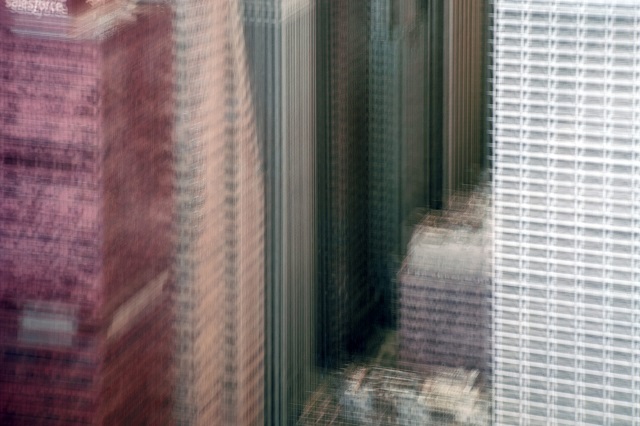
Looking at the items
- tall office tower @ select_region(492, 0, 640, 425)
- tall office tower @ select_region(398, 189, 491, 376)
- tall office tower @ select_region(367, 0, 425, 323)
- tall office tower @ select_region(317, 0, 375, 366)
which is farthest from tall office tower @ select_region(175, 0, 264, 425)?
tall office tower @ select_region(492, 0, 640, 425)

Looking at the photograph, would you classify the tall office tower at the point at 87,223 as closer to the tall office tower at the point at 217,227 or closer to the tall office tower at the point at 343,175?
the tall office tower at the point at 217,227

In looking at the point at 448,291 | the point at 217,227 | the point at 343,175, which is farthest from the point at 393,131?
the point at 217,227

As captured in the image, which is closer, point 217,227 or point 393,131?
point 393,131

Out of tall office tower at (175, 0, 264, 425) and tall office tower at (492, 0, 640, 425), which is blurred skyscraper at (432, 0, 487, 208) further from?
tall office tower at (175, 0, 264, 425)

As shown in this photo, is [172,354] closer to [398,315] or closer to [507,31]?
[398,315]

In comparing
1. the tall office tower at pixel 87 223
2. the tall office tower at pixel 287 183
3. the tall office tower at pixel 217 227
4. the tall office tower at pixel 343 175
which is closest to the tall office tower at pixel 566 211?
the tall office tower at pixel 343 175

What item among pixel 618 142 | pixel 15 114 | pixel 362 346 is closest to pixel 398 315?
pixel 362 346

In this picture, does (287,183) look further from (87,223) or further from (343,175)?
(87,223)
